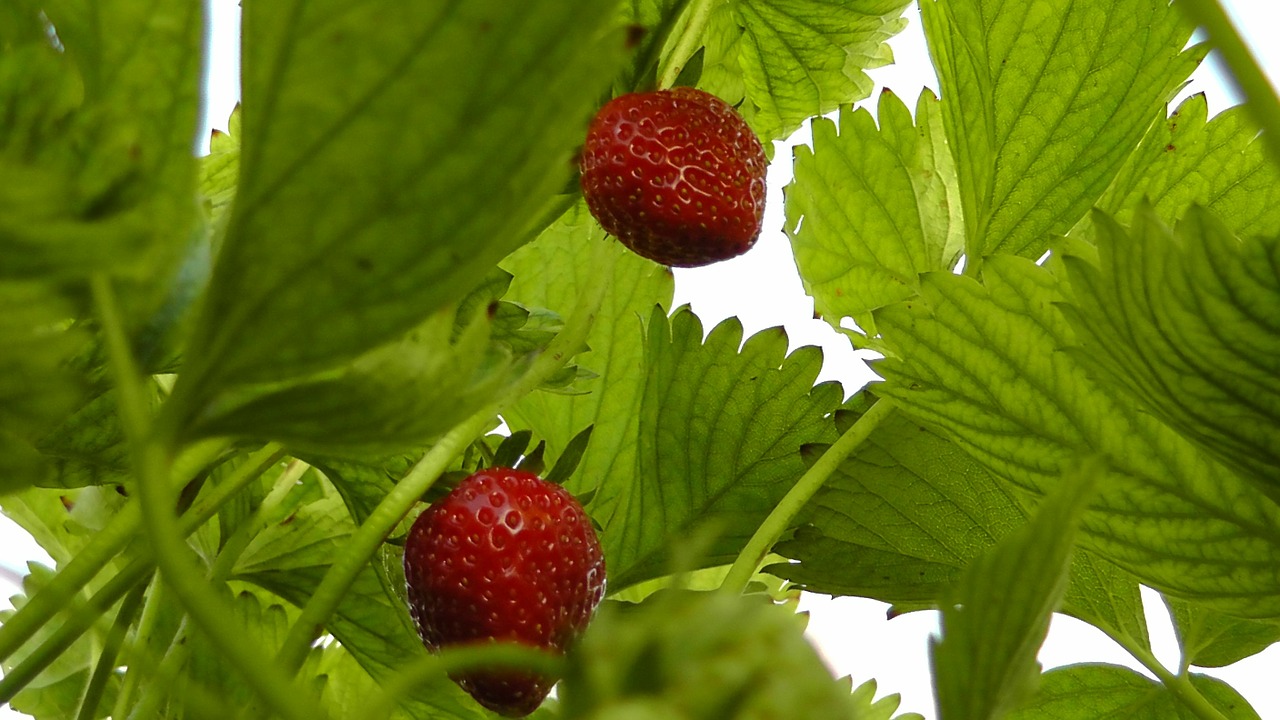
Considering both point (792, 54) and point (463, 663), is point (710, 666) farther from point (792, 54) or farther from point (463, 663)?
point (792, 54)

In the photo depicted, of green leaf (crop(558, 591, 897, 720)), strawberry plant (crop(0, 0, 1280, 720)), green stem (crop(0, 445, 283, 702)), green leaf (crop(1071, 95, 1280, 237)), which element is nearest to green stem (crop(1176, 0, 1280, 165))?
strawberry plant (crop(0, 0, 1280, 720))

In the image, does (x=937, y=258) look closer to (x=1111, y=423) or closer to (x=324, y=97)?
(x=1111, y=423)

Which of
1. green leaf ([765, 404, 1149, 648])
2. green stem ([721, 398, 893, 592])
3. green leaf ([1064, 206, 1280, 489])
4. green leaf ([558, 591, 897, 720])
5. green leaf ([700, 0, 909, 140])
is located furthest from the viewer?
green leaf ([700, 0, 909, 140])

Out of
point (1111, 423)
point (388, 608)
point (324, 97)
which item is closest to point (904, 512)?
point (1111, 423)

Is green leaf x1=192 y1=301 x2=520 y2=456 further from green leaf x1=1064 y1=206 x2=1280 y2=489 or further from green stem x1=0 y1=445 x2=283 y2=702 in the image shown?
green leaf x1=1064 y1=206 x2=1280 y2=489

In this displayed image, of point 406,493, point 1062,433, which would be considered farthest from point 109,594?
point 1062,433

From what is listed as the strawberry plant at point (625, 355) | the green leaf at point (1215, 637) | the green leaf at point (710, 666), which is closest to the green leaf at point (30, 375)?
the strawberry plant at point (625, 355)
